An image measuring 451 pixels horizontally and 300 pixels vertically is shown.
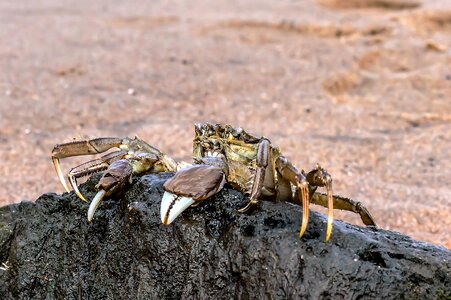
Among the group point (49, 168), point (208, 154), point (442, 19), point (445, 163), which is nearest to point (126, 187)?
point (208, 154)

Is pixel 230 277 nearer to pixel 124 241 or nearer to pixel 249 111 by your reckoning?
pixel 124 241

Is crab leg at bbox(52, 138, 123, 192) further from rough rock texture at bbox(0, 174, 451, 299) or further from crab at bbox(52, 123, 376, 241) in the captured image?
rough rock texture at bbox(0, 174, 451, 299)

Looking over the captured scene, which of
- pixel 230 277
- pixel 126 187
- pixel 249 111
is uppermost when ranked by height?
pixel 126 187

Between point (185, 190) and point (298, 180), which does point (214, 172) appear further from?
point (298, 180)

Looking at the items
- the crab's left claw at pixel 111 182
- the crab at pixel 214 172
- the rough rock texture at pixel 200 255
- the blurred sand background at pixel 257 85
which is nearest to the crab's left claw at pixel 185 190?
the crab at pixel 214 172

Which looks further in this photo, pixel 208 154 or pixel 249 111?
pixel 249 111
